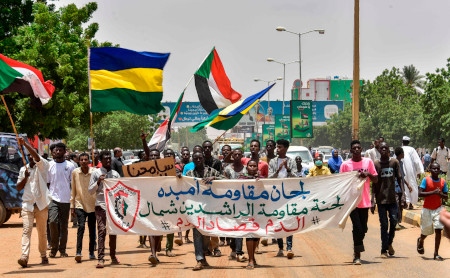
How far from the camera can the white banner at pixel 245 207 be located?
13070 millimetres

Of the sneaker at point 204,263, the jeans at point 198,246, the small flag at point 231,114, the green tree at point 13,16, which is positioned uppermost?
the green tree at point 13,16

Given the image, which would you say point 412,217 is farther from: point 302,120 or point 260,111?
point 260,111

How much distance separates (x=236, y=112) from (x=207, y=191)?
3.18 m

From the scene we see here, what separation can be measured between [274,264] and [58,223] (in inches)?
145

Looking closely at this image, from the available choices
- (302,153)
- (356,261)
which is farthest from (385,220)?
(302,153)

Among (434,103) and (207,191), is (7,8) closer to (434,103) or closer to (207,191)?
A: (207,191)

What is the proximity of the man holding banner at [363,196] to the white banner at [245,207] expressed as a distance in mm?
118

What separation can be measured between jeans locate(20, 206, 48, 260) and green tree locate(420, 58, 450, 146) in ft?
142

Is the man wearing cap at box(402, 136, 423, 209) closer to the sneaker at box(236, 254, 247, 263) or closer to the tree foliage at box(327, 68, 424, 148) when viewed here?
the sneaker at box(236, 254, 247, 263)

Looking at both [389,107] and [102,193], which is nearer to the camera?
[102,193]

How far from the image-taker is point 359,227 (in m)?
12.9

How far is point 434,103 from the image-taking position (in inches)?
2258

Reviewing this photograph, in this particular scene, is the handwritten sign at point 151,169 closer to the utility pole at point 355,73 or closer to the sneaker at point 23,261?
the sneaker at point 23,261

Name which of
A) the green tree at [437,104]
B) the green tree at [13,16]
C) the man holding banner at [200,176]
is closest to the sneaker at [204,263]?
the man holding banner at [200,176]
